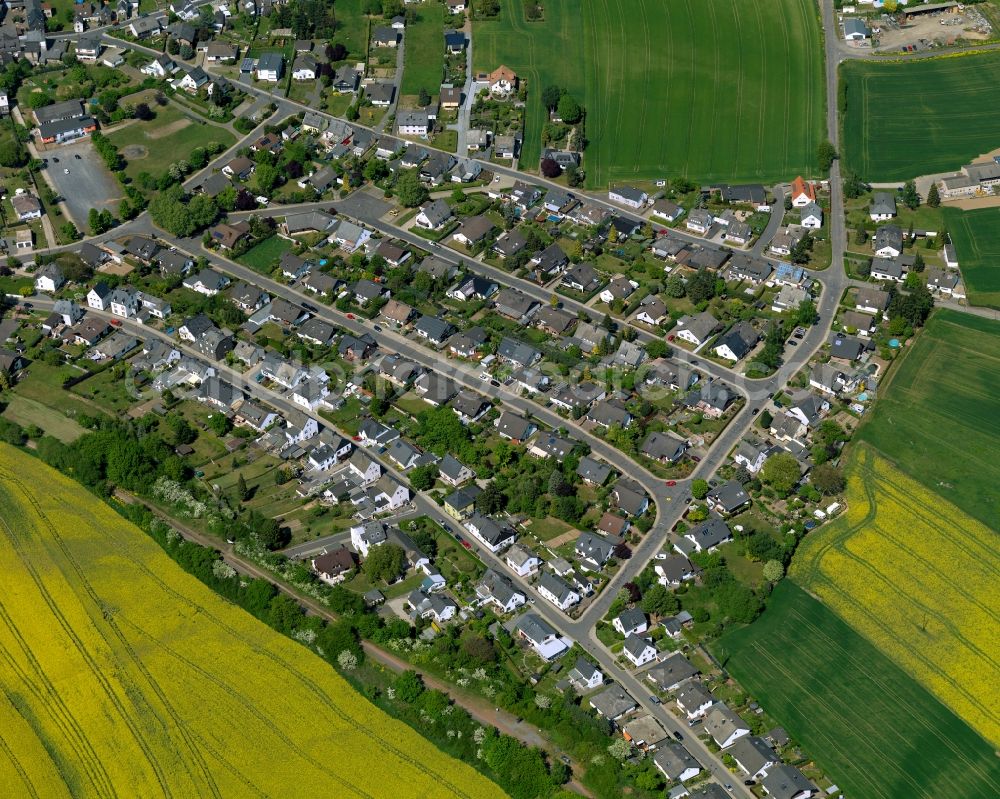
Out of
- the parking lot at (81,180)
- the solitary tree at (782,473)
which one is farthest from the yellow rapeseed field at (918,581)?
the parking lot at (81,180)

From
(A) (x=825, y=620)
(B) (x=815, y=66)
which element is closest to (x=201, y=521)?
(A) (x=825, y=620)

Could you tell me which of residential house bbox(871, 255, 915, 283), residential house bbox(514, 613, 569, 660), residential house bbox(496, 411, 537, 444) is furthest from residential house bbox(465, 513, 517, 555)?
residential house bbox(871, 255, 915, 283)

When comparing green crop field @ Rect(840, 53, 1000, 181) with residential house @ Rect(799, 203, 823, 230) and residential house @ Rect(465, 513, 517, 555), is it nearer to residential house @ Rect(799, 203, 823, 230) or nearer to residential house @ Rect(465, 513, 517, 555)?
residential house @ Rect(799, 203, 823, 230)

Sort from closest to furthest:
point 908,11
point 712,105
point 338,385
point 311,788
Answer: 1. point 311,788
2. point 338,385
3. point 712,105
4. point 908,11

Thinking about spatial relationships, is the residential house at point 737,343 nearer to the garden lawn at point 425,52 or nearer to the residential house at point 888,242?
the residential house at point 888,242

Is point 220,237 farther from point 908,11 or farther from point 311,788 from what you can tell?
point 908,11

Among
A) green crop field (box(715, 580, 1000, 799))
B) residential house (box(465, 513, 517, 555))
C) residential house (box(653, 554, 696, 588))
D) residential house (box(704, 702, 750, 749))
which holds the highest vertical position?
residential house (box(465, 513, 517, 555))
